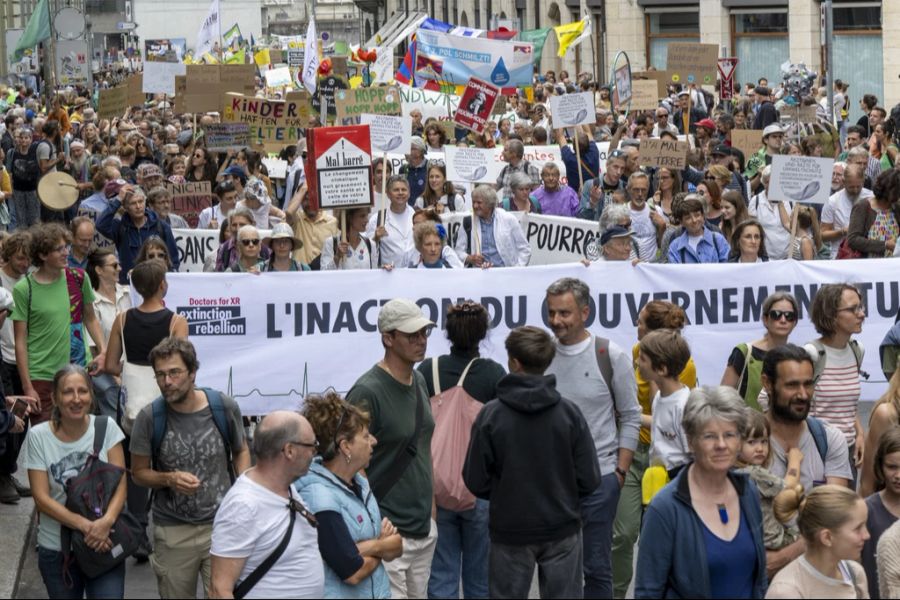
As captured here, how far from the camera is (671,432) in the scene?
23.6 feet

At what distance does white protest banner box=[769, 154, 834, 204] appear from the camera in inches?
471

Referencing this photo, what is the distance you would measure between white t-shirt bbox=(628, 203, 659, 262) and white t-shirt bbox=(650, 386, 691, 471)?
21.6 feet

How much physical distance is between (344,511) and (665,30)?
42.7 meters

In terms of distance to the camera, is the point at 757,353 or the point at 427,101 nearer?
the point at 757,353

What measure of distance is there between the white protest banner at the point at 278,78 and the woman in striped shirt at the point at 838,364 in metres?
33.2

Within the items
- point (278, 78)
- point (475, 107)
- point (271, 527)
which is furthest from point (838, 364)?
point (278, 78)

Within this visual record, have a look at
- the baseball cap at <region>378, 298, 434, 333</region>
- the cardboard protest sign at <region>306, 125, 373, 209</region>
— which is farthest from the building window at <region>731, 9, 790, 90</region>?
the baseball cap at <region>378, 298, 434, 333</region>

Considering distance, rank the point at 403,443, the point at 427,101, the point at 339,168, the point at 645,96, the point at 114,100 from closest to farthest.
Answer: the point at 403,443 < the point at 339,168 < the point at 114,100 < the point at 645,96 < the point at 427,101

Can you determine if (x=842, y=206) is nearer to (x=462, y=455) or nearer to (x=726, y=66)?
(x=462, y=455)

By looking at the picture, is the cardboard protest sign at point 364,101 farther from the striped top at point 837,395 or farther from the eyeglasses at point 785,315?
the striped top at point 837,395

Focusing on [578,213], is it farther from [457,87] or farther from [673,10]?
[673,10]

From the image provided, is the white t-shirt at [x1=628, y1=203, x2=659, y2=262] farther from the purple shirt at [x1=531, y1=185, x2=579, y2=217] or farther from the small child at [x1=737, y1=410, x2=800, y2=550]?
the small child at [x1=737, y1=410, x2=800, y2=550]

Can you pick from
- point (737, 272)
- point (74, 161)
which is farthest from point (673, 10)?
point (737, 272)

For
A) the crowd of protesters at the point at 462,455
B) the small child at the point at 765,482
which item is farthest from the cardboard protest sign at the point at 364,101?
the small child at the point at 765,482
